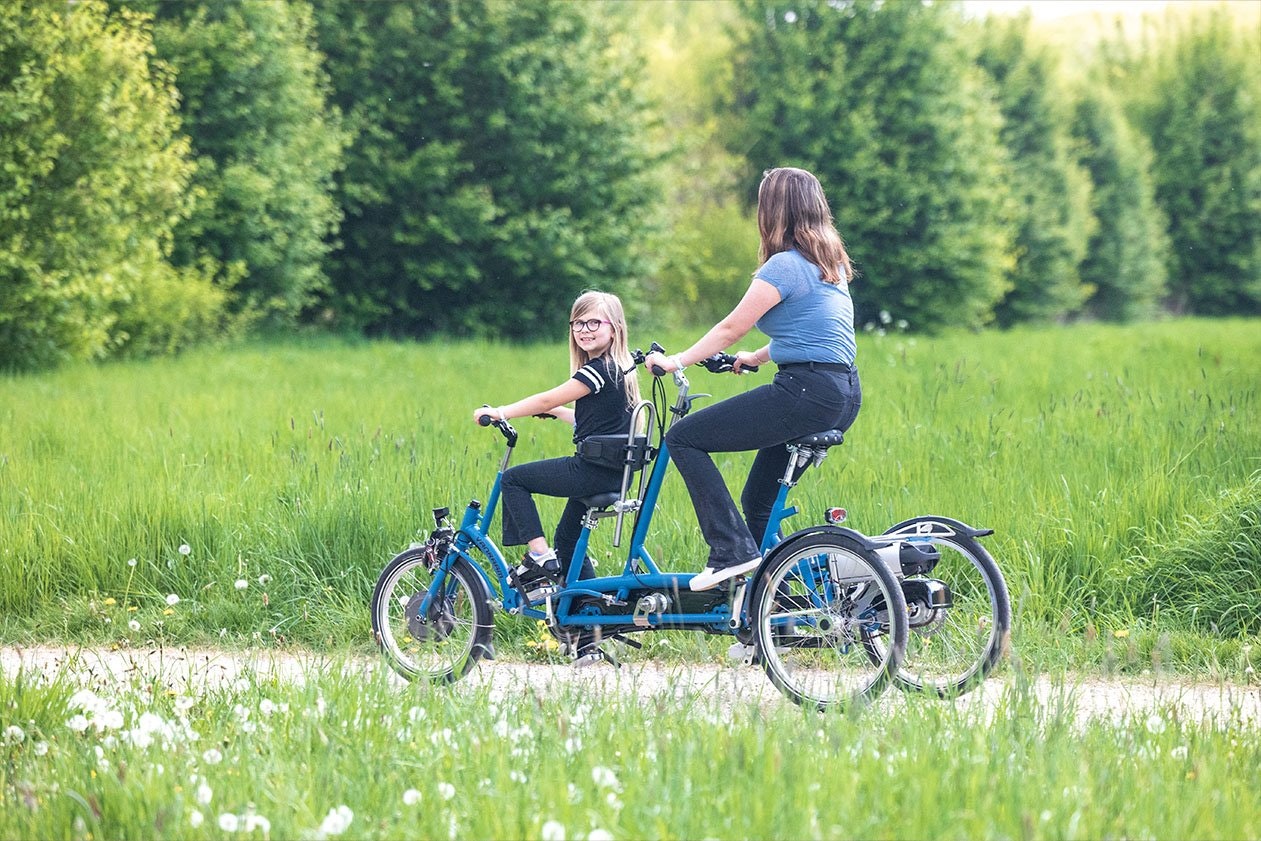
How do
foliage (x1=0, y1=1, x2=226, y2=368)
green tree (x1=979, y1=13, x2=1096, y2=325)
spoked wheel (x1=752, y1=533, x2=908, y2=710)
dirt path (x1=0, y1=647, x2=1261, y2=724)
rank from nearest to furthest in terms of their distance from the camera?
dirt path (x1=0, y1=647, x2=1261, y2=724)
spoked wheel (x1=752, y1=533, x2=908, y2=710)
foliage (x1=0, y1=1, x2=226, y2=368)
green tree (x1=979, y1=13, x2=1096, y2=325)

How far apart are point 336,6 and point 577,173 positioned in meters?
6.24

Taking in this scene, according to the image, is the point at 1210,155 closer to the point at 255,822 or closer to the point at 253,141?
the point at 253,141

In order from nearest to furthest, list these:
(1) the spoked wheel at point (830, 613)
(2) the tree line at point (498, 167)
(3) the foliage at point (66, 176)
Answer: (1) the spoked wheel at point (830, 613), (3) the foliage at point (66, 176), (2) the tree line at point (498, 167)

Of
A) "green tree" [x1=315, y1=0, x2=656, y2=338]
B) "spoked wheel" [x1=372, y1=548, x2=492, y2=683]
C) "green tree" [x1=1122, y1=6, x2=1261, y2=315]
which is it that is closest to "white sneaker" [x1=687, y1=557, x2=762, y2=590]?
"spoked wheel" [x1=372, y1=548, x2=492, y2=683]

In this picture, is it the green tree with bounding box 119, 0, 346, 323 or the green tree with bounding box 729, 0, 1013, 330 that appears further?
the green tree with bounding box 729, 0, 1013, 330

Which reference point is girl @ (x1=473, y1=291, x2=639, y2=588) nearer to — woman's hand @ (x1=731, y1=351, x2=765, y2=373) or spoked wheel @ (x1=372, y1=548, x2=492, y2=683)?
spoked wheel @ (x1=372, y1=548, x2=492, y2=683)

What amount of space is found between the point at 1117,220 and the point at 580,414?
44403 mm

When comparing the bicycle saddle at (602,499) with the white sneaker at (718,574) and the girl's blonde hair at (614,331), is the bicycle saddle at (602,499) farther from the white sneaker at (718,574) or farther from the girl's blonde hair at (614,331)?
the white sneaker at (718,574)

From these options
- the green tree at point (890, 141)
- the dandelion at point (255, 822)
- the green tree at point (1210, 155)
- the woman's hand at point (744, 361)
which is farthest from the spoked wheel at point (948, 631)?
the green tree at point (1210, 155)

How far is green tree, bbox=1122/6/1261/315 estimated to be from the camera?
4797cm

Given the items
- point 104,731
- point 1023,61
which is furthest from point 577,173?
point 104,731

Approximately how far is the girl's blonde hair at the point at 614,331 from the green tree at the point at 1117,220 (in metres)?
42.0

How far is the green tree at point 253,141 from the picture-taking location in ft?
71.5

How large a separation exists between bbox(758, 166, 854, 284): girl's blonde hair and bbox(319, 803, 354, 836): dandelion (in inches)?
108
